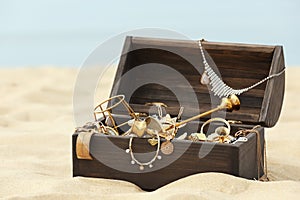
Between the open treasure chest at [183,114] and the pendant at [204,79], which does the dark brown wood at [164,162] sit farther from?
the pendant at [204,79]

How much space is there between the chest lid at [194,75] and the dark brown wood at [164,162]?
0.26m

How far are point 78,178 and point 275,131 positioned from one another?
1203mm

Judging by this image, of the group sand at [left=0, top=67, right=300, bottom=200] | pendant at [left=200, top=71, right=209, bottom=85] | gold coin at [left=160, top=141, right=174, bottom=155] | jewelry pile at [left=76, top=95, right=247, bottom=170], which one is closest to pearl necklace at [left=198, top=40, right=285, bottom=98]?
pendant at [left=200, top=71, right=209, bottom=85]

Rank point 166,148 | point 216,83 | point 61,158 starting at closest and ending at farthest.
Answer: point 166,148 → point 216,83 → point 61,158

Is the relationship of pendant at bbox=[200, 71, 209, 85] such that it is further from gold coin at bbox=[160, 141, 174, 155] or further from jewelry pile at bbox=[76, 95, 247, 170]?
gold coin at bbox=[160, 141, 174, 155]

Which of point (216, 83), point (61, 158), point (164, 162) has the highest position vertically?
point (216, 83)

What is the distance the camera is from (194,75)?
2.40m

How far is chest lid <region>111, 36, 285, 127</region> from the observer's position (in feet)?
7.29

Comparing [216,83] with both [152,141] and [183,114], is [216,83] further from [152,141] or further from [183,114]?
[152,141]

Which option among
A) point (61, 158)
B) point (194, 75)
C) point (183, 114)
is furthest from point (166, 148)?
point (61, 158)

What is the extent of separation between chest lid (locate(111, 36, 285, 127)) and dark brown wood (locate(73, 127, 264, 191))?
257 mm

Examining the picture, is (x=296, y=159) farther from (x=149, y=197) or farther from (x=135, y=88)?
(x=149, y=197)

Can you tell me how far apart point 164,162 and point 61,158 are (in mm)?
625

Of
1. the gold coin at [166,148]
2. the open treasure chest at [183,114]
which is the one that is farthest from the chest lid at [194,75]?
the gold coin at [166,148]
